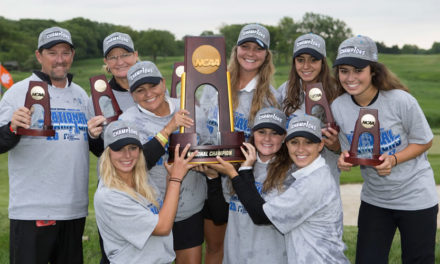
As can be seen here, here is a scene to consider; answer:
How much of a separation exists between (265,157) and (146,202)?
882mm

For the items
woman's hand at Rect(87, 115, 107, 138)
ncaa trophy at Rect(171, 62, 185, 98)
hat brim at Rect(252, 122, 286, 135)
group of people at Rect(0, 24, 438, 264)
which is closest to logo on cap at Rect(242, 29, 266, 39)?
group of people at Rect(0, 24, 438, 264)

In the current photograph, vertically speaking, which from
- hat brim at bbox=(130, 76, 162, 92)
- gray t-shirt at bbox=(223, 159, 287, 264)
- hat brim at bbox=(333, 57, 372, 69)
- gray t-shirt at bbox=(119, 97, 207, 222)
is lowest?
gray t-shirt at bbox=(223, 159, 287, 264)

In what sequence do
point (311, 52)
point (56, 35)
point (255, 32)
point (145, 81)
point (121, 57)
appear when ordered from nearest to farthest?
point (145, 81), point (311, 52), point (255, 32), point (56, 35), point (121, 57)

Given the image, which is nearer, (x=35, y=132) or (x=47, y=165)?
(x=35, y=132)

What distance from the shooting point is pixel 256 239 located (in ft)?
11.1

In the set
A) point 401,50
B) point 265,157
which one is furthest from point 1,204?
point 401,50

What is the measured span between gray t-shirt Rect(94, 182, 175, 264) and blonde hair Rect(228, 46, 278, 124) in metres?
1.11

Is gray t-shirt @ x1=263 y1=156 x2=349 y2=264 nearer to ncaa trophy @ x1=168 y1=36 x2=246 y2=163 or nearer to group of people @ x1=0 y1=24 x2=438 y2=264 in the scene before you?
group of people @ x1=0 y1=24 x2=438 y2=264

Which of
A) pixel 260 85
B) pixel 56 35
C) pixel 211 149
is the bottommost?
pixel 211 149

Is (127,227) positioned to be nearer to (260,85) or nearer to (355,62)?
(260,85)

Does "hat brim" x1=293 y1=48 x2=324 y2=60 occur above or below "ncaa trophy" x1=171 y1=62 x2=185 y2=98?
above

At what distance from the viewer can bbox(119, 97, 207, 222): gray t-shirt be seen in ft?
11.5

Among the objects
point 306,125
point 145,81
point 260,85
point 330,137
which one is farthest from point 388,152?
point 145,81

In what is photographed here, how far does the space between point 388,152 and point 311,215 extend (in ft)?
2.80
